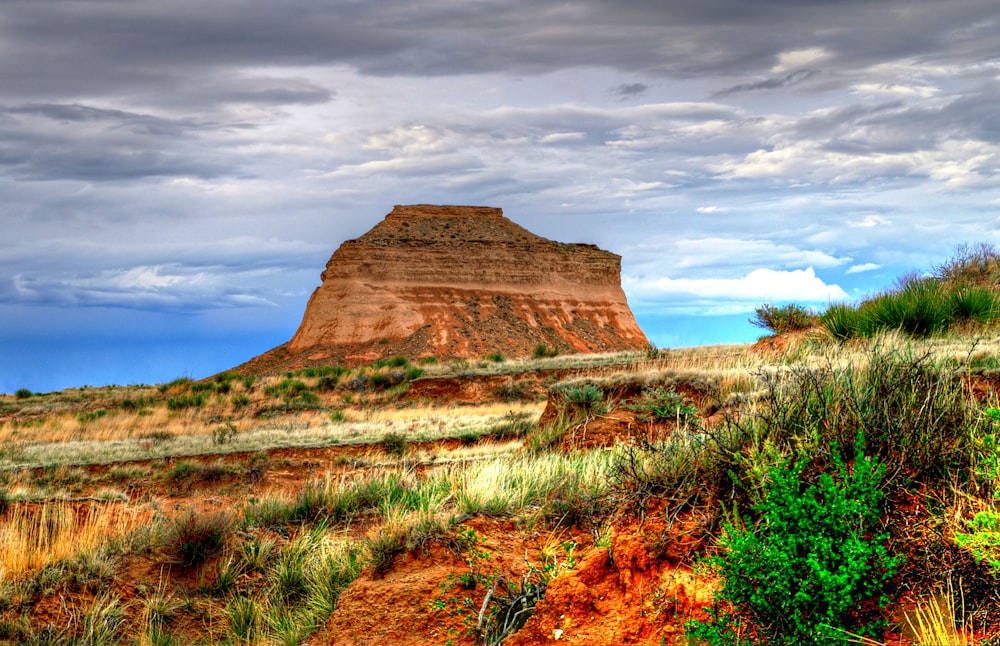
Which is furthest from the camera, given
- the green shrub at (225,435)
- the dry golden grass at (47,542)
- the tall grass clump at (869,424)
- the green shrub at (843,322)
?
the green shrub at (225,435)

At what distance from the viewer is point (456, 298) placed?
233ft

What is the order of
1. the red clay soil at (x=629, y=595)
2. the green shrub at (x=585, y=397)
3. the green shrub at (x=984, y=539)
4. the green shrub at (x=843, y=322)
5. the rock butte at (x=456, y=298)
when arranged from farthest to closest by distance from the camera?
the rock butte at (x=456, y=298)
the green shrub at (x=843, y=322)
the green shrub at (x=585, y=397)
the red clay soil at (x=629, y=595)
the green shrub at (x=984, y=539)

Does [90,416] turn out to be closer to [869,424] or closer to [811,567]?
[869,424]

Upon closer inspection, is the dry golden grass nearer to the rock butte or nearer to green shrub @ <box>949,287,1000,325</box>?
green shrub @ <box>949,287,1000,325</box>

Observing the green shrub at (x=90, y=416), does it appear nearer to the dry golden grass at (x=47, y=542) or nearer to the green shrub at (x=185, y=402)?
the green shrub at (x=185, y=402)

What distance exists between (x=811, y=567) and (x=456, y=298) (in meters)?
67.0

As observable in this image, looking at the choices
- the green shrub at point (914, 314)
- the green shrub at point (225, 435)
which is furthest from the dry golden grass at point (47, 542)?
the green shrub at point (914, 314)

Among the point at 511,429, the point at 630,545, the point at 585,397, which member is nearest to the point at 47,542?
the point at 630,545

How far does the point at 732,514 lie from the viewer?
512 centimetres

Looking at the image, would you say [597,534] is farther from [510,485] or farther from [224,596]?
[224,596]

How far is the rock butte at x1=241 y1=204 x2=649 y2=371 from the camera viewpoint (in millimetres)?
65625

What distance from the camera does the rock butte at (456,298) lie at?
2584 inches

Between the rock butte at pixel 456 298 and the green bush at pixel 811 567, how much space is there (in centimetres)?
5728

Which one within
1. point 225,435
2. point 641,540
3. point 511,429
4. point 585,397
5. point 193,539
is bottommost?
point 511,429
